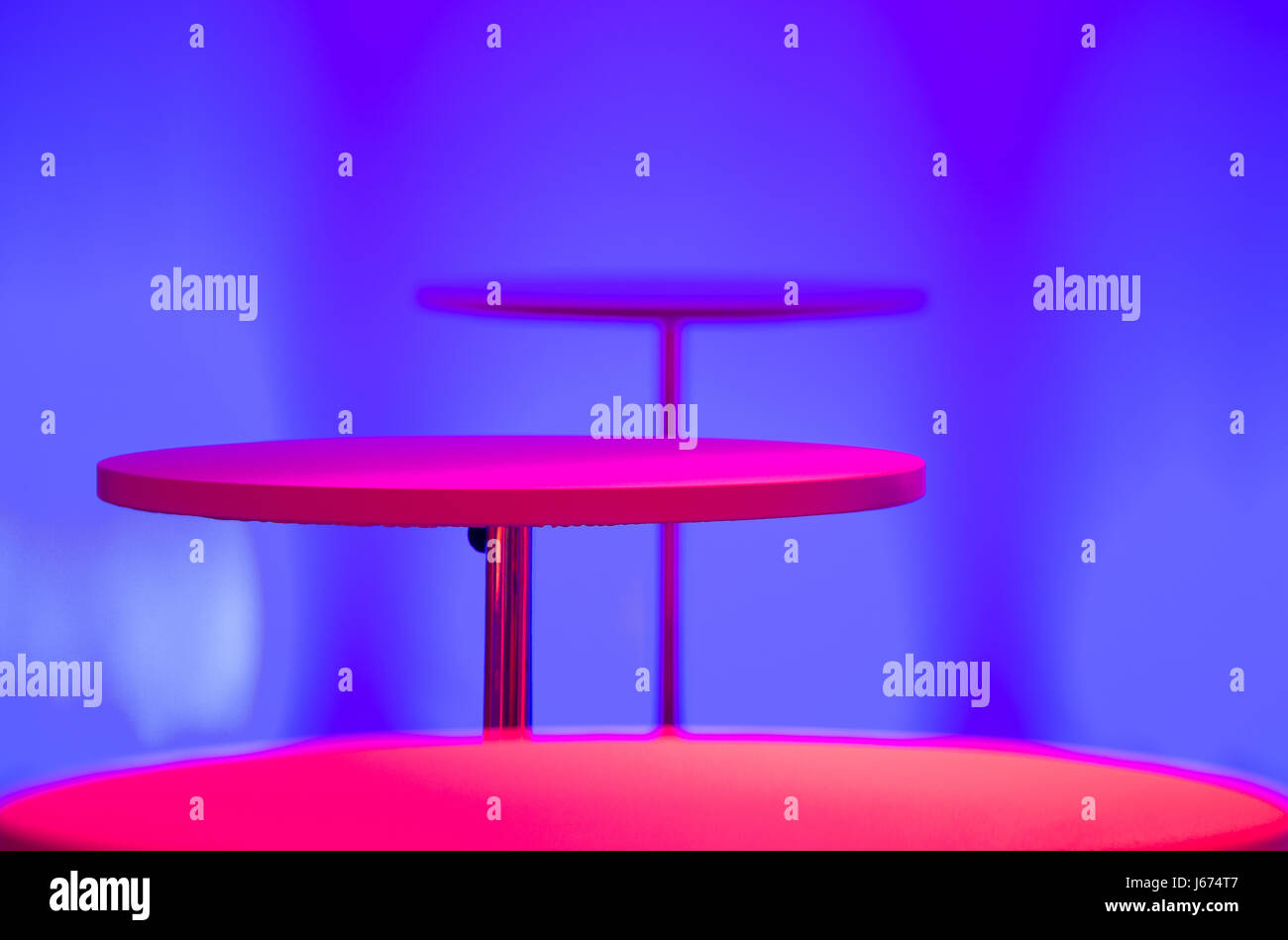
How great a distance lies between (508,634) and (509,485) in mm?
684

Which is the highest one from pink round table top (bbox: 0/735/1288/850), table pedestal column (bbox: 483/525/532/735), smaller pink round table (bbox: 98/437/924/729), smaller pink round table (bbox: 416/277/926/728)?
smaller pink round table (bbox: 416/277/926/728)

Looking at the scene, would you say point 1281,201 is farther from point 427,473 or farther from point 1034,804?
point 427,473

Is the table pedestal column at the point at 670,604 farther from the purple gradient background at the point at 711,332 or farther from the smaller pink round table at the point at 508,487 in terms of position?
the smaller pink round table at the point at 508,487

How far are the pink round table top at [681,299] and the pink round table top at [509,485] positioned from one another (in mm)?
1541

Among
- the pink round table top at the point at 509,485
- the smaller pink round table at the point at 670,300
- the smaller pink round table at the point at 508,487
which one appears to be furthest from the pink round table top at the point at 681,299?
the pink round table top at the point at 509,485

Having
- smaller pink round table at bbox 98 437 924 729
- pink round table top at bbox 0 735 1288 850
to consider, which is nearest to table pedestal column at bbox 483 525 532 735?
smaller pink round table at bbox 98 437 924 729

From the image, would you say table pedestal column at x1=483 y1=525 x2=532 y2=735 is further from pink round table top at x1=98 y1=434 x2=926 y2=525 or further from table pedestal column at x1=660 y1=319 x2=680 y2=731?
table pedestal column at x1=660 y1=319 x2=680 y2=731

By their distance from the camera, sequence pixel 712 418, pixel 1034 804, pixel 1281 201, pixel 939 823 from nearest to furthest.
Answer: pixel 939 823 → pixel 1034 804 → pixel 1281 201 → pixel 712 418

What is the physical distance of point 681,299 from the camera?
3773 millimetres

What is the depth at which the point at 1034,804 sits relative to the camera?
1866 millimetres

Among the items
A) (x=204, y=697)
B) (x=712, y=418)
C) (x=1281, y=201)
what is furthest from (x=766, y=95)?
(x=204, y=697)

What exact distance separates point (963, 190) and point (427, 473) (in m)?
2.19

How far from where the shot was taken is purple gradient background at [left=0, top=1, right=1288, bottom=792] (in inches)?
145

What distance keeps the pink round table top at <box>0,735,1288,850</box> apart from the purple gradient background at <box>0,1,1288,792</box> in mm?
1600
